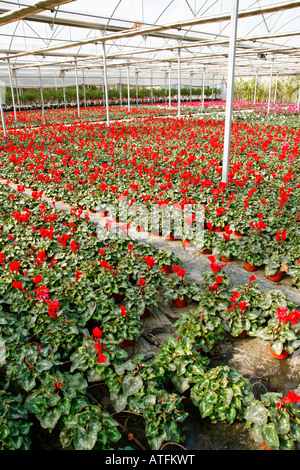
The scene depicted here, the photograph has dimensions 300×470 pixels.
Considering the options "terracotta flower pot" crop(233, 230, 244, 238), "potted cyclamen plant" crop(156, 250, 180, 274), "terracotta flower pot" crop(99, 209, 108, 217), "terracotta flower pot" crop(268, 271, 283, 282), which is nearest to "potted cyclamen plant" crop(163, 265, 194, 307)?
"potted cyclamen plant" crop(156, 250, 180, 274)

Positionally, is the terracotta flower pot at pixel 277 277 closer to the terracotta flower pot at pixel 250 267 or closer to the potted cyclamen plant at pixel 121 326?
the terracotta flower pot at pixel 250 267

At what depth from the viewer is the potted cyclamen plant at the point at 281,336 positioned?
2742 mm

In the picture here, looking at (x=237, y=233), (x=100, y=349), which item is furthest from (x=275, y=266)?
(x=100, y=349)

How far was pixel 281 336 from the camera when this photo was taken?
2.80 meters

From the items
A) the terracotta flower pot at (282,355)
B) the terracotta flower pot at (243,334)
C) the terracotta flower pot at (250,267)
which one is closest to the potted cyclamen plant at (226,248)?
the terracotta flower pot at (250,267)

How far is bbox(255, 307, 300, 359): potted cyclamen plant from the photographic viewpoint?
274 cm

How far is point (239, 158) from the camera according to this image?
333 inches

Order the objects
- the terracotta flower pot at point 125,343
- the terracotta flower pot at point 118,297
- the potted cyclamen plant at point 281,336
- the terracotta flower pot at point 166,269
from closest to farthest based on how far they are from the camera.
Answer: the potted cyclamen plant at point 281,336
the terracotta flower pot at point 125,343
the terracotta flower pot at point 118,297
the terracotta flower pot at point 166,269

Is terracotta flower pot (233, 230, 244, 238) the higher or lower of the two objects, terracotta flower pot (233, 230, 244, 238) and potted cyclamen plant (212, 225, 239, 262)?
the lower

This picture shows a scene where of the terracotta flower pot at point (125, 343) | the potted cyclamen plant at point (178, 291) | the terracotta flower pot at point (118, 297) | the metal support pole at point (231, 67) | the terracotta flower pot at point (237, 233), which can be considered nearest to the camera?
the terracotta flower pot at point (125, 343)

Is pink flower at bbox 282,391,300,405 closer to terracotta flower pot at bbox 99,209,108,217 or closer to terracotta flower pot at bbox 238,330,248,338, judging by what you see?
terracotta flower pot at bbox 238,330,248,338

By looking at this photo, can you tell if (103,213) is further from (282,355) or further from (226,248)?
(282,355)

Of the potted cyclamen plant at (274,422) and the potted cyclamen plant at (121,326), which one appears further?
the potted cyclamen plant at (121,326)
